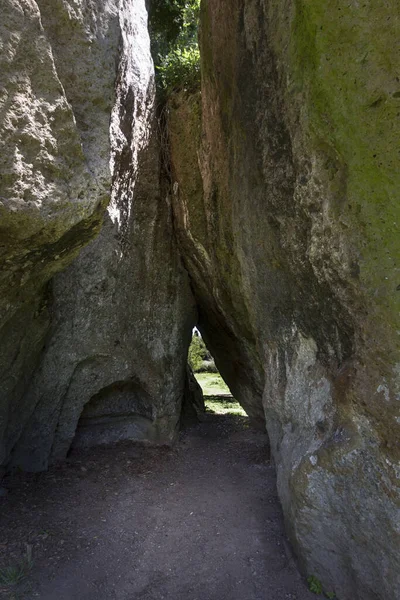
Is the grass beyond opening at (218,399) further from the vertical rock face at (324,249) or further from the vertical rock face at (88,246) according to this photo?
the vertical rock face at (324,249)

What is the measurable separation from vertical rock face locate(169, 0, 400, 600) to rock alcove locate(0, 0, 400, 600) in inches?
0.5

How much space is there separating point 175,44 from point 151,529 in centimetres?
633

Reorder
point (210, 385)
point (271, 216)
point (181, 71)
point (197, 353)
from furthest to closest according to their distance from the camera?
point (197, 353), point (210, 385), point (181, 71), point (271, 216)

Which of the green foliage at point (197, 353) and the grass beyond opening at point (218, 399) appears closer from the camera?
the grass beyond opening at point (218, 399)

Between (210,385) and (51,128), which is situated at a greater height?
(51,128)

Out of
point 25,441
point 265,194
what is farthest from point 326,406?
point 25,441

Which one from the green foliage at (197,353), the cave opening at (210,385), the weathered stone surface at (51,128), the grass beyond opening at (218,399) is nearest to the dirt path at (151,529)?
the weathered stone surface at (51,128)

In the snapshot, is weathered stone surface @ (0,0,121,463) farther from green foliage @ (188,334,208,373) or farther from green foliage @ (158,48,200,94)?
green foliage @ (188,334,208,373)

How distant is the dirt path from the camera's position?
3619 millimetres

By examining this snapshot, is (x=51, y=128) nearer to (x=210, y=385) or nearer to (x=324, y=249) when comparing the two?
(x=324, y=249)

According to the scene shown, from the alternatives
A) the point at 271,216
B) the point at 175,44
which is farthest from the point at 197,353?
the point at 271,216

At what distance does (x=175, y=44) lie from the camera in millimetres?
6691

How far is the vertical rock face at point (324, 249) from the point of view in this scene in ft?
9.30

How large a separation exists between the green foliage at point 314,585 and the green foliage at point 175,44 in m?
5.31
